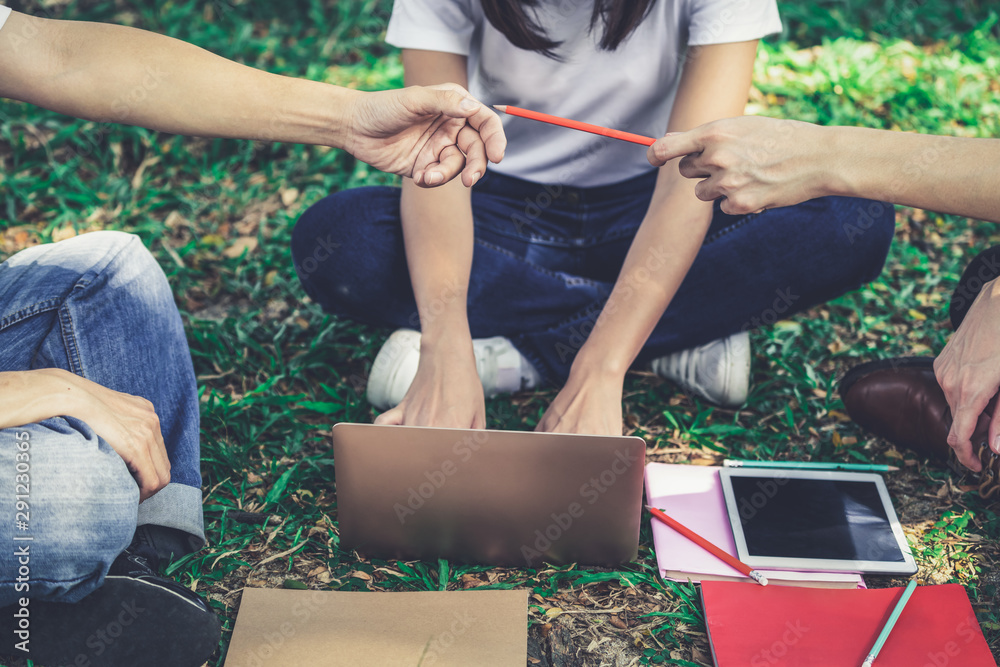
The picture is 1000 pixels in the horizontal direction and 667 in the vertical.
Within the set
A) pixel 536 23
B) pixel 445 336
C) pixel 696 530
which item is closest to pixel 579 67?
pixel 536 23

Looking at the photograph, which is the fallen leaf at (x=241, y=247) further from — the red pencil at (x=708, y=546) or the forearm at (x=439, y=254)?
the red pencil at (x=708, y=546)

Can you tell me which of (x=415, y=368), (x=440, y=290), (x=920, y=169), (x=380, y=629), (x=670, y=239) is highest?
(x=920, y=169)

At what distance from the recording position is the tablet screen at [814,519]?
1501 millimetres

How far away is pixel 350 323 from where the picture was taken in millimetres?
2160

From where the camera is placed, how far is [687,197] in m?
1.61

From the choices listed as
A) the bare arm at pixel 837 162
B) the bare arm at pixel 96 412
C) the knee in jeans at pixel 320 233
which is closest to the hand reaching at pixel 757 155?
the bare arm at pixel 837 162

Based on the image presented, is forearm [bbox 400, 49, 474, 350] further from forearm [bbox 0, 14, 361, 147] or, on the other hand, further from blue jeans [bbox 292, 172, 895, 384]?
forearm [bbox 0, 14, 361, 147]

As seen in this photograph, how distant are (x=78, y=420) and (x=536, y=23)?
1138mm

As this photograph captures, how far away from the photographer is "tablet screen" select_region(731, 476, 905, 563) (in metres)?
1.50

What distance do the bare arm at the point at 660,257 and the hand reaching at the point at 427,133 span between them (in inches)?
14.5

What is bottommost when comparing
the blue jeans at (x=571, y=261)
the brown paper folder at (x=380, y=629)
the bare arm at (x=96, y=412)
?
the brown paper folder at (x=380, y=629)

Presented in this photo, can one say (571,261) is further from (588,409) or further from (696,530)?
(696,530)

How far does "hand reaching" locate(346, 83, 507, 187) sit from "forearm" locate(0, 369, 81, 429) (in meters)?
0.64

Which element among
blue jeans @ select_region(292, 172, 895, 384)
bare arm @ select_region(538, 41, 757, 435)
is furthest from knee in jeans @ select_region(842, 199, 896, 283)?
bare arm @ select_region(538, 41, 757, 435)
